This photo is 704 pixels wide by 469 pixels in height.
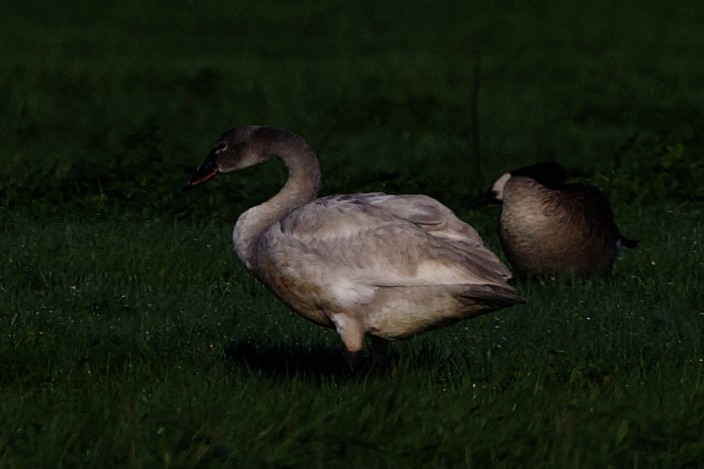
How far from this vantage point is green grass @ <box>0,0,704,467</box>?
654 cm

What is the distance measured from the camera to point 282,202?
8500mm

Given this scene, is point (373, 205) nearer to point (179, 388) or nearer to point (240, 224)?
point (240, 224)

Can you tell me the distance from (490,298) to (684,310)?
270 centimetres

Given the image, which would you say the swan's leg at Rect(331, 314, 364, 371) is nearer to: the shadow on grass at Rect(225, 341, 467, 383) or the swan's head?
the shadow on grass at Rect(225, 341, 467, 383)

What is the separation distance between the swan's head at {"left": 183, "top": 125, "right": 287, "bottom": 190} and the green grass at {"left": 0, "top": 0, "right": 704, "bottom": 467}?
3.11 ft

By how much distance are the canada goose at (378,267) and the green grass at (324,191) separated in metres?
0.30

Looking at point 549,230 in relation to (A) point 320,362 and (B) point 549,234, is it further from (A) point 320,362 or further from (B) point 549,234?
(A) point 320,362

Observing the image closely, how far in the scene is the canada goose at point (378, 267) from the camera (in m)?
7.68

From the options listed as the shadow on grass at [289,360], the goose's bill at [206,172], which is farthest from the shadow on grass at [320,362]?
the goose's bill at [206,172]

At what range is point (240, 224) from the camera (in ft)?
27.5

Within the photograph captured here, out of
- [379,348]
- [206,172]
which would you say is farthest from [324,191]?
[379,348]

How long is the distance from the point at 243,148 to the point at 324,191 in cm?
583

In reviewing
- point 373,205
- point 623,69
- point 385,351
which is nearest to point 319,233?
point 373,205

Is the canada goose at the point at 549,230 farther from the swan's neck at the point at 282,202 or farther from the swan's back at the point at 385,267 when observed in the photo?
the swan's back at the point at 385,267
